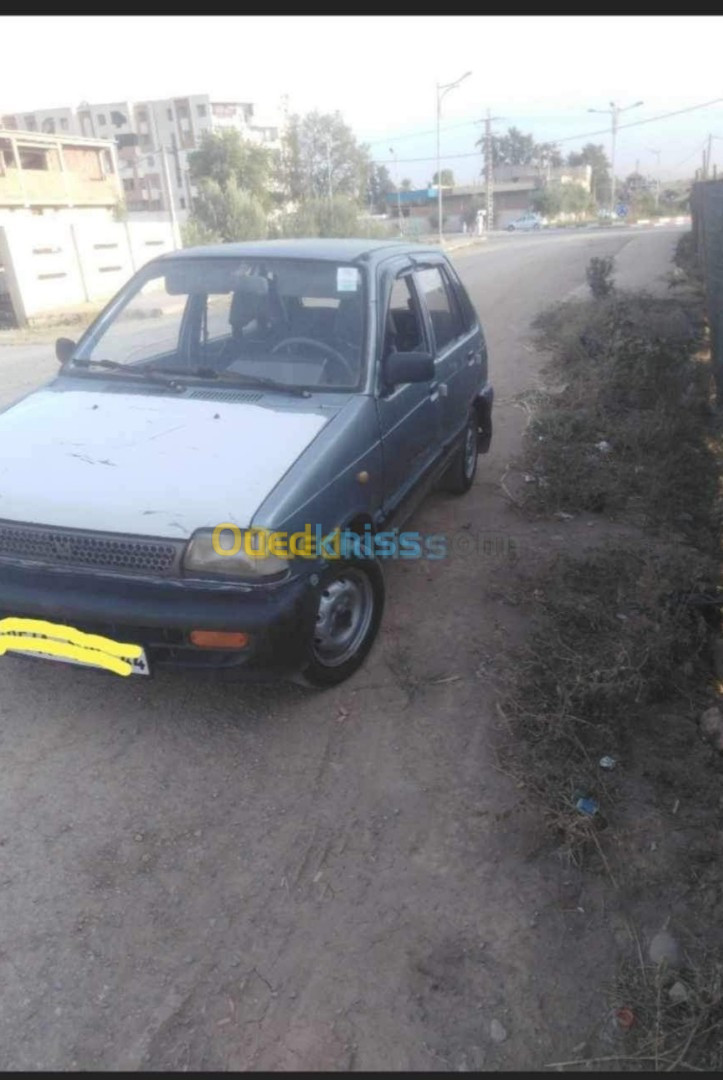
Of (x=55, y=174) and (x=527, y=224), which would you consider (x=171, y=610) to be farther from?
(x=527, y=224)

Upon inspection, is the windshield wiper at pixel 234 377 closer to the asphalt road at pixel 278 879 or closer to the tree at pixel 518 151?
the asphalt road at pixel 278 879

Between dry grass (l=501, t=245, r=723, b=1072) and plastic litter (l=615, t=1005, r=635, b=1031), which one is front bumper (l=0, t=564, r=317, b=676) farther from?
plastic litter (l=615, t=1005, r=635, b=1031)

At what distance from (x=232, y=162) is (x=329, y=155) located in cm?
1115

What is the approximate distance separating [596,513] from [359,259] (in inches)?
101

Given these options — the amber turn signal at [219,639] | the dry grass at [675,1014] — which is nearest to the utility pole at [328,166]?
the amber turn signal at [219,639]

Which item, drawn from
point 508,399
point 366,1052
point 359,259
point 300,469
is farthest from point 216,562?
point 508,399

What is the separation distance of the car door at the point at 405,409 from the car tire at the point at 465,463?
0.87 m

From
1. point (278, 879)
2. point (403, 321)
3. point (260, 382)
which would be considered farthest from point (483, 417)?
point (278, 879)

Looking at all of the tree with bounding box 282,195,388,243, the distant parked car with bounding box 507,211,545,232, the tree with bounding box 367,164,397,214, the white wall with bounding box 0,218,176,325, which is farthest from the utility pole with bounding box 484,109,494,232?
the white wall with bounding box 0,218,176,325

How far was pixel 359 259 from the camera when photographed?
3992 millimetres

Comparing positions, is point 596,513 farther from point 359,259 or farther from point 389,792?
point 389,792

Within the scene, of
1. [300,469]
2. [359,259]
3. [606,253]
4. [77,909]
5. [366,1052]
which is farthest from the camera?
[606,253]

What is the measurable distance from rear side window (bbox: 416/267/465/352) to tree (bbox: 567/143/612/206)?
102570mm

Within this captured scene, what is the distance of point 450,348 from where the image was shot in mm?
5008
